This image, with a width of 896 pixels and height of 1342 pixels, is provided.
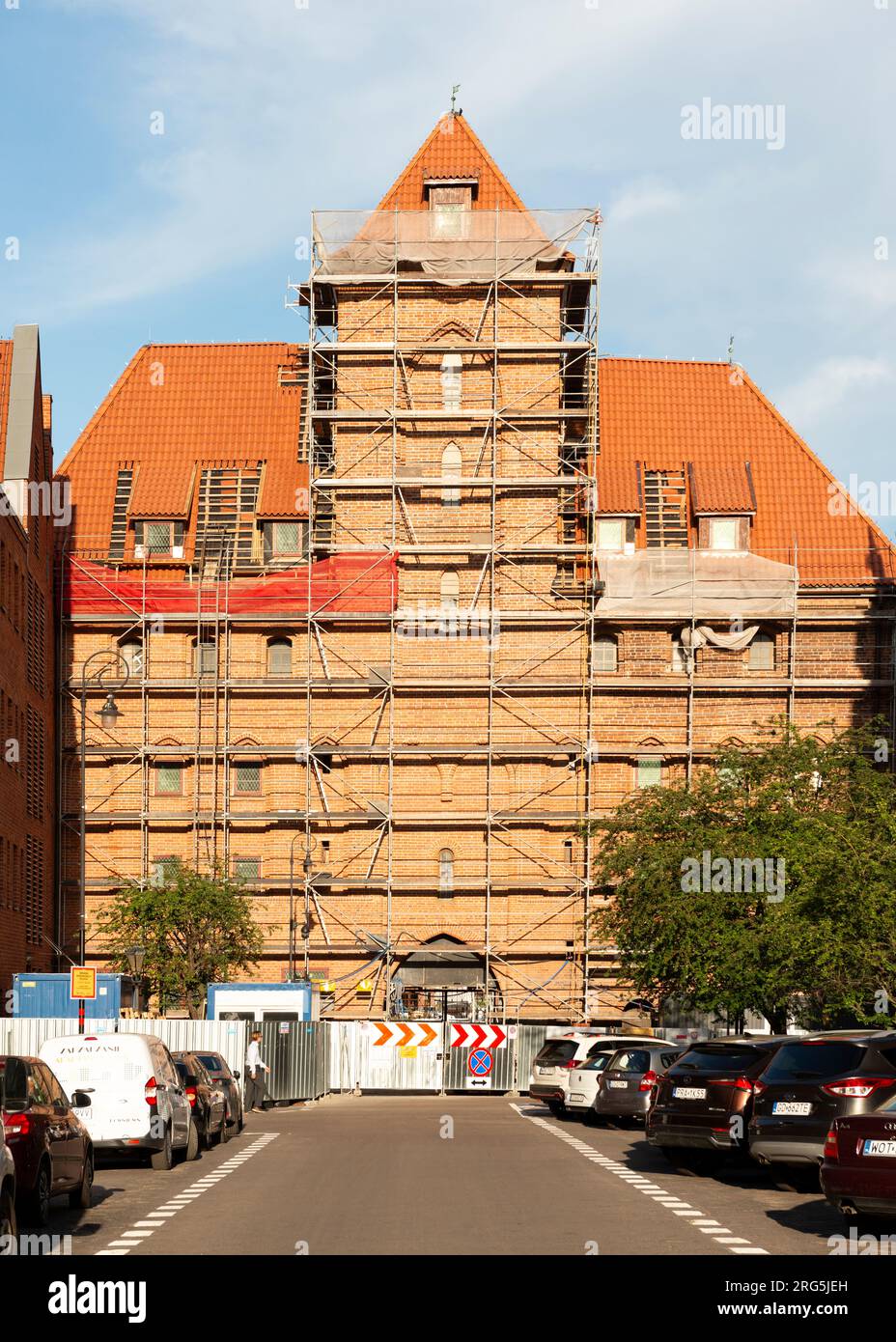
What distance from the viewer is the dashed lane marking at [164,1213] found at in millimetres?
14816

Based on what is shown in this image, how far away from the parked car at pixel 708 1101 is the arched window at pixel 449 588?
36.9 metres

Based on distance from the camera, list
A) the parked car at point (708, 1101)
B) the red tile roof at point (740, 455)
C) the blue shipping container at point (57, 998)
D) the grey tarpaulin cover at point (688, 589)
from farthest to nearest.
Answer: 1. the red tile roof at point (740, 455)
2. the grey tarpaulin cover at point (688, 589)
3. the blue shipping container at point (57, 998)
4. the parked car at point (708, 1101)

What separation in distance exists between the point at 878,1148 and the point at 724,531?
1930 inches

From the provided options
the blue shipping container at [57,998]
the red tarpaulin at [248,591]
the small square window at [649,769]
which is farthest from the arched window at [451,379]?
the blue shipping container at [57,998]

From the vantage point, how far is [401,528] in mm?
60500

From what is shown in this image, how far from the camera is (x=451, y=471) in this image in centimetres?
6084

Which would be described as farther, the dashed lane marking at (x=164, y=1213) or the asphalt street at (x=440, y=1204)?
the asphalt street at (x=440, y=1204)

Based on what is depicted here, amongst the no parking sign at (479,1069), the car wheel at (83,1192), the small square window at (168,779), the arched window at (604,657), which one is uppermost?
the arched window at (604,657)

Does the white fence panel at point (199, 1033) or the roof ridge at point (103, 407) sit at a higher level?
the roof ridge at point (103, 407)

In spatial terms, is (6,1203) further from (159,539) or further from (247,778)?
(159,539)

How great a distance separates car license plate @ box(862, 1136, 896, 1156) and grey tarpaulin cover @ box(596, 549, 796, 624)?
44006 millimetres

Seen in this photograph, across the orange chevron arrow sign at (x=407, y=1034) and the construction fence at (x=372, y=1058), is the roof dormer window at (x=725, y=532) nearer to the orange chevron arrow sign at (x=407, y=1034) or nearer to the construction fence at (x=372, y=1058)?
the construction fence at (x=372, y=1058)

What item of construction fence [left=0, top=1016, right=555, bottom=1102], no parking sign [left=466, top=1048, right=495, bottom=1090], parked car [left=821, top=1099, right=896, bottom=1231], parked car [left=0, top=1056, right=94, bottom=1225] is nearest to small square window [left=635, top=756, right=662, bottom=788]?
construction fence [left=0, top=1016, right=555, bottom=1102]
